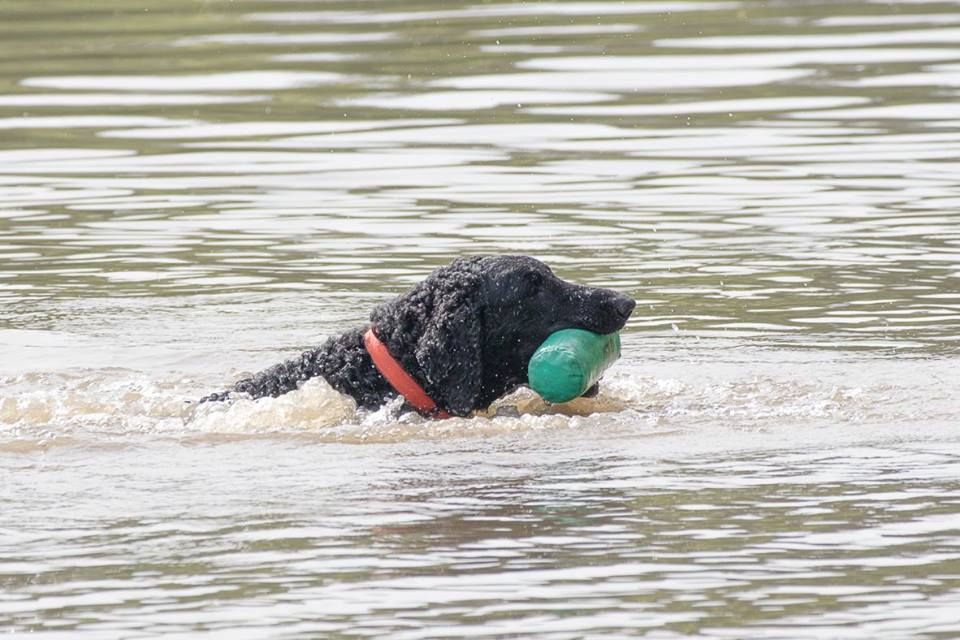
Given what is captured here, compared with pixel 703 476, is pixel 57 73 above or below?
above

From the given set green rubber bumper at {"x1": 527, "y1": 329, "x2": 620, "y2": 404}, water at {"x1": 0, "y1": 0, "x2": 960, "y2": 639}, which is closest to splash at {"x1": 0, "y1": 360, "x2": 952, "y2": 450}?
water at {"x1": 0, "y1": 0, "x2": 960, "y2": 639}

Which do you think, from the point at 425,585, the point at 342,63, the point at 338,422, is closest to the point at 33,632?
the point at 425,585

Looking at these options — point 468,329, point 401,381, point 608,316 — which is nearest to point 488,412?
point 401,381

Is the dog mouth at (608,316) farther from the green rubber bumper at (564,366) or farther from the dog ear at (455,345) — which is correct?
the dog ear at (455,345)

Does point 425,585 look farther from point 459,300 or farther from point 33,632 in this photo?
point 459,300

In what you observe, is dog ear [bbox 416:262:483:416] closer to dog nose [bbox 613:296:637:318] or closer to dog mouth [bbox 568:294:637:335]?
dog mouth [bbox 568:294:637:335]

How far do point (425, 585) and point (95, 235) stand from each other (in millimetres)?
8598

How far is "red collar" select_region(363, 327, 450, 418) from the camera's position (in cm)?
912

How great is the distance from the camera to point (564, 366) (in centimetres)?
885

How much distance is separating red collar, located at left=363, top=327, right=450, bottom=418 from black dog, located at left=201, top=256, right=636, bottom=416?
2 cm

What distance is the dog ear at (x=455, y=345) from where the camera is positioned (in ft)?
29.3

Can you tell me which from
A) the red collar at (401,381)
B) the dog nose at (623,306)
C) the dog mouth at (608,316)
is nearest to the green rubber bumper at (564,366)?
the dog mouth at (608,316)

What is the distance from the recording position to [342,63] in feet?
68.4

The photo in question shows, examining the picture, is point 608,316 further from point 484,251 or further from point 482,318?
point 484,251
